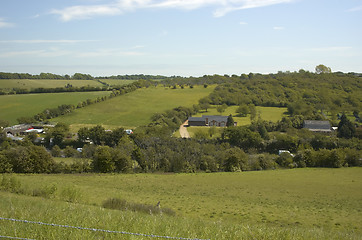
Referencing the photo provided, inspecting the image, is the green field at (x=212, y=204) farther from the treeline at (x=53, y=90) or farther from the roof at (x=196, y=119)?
the treeline at (x=53, y=90)

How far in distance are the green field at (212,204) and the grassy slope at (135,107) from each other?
38280 mm

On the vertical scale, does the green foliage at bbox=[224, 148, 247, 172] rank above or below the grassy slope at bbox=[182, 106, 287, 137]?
below

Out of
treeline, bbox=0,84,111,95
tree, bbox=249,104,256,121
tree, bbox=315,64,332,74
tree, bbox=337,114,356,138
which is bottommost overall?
tree, bbox=337,114,356,138

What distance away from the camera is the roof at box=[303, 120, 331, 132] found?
65.4m

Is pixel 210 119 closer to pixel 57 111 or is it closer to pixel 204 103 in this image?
→ pixel 204 103

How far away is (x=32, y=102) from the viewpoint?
85750 millimetres

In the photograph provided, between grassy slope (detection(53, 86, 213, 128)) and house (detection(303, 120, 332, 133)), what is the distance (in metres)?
32.3

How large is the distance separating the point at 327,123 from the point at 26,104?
246 feet

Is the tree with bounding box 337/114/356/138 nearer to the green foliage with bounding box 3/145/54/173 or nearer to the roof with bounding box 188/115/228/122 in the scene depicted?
the roof with bounding box 188/115/228/122

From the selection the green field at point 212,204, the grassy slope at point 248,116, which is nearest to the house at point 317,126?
the grassy slope at point 248,116

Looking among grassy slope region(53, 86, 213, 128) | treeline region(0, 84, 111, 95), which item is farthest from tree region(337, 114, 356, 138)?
treeline region(0, 84, 111, 95)

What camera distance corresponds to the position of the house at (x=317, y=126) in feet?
214

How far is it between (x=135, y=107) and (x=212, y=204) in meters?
66.1

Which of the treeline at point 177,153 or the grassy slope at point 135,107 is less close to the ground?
the grassy slope at point 135,107
